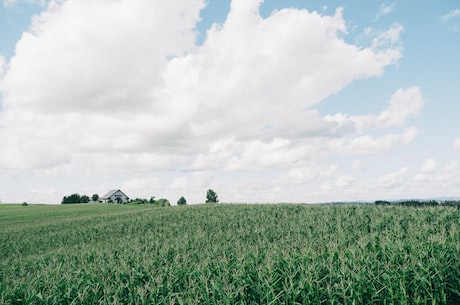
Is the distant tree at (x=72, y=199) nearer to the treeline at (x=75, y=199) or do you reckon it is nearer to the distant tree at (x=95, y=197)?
the treeline at (x=75, y=199)

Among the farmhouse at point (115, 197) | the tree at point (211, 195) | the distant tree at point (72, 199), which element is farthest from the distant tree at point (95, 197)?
the tree at point (211, 195)

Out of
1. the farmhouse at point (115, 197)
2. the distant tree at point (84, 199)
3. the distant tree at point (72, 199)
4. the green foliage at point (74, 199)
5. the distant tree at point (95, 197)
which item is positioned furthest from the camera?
the distant tree at point (95, 197)

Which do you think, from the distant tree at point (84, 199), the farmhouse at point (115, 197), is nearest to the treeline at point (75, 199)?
the distant tree at point (84, 199)

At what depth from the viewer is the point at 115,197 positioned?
13100cm

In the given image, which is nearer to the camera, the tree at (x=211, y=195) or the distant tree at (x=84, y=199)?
the tree at (x=211, y=195)

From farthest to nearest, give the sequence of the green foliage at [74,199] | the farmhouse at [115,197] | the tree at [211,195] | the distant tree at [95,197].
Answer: the distant tree at [95,197]
the farmhouse at [115,197]
the green foliage at [74,199]
the tree at [211,195]

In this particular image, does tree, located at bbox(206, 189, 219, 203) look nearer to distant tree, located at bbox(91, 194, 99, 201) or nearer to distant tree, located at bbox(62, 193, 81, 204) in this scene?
distant tree, located at bbox(62, 193, 81, 204)

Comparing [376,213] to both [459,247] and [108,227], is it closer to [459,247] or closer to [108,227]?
[459,247]

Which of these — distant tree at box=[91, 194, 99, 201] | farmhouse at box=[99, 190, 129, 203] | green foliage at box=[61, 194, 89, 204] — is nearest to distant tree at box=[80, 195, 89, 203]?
green foliage at box=[61, 194, 89, 204]

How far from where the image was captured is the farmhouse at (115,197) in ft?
428

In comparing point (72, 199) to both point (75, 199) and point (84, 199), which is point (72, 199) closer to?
point (75, 199)

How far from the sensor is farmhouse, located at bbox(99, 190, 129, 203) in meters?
130

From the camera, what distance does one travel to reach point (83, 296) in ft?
21.6

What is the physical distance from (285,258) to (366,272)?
1848mm
